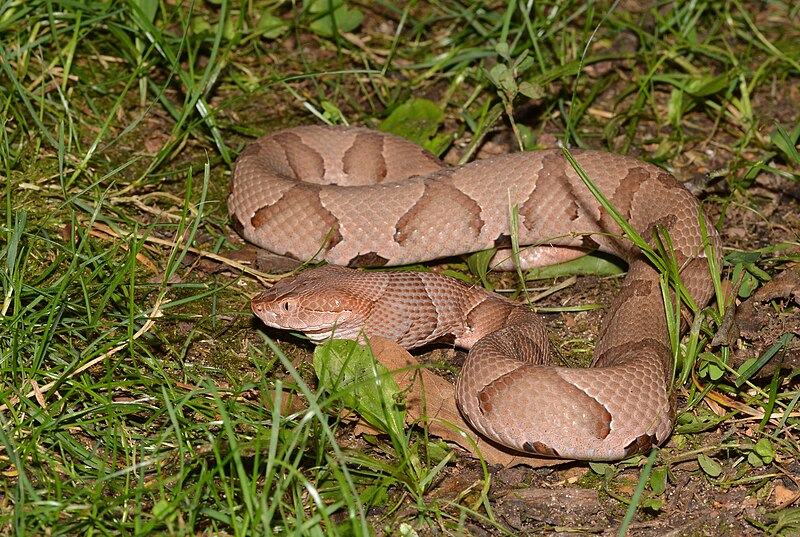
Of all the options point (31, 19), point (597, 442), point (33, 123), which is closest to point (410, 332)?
point (597, 442)

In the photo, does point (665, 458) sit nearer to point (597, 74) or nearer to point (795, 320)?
point (795, 320)

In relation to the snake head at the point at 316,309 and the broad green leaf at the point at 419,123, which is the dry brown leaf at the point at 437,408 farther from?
the broad green leaf at the point at 419,123

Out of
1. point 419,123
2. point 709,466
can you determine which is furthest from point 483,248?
point 709,466

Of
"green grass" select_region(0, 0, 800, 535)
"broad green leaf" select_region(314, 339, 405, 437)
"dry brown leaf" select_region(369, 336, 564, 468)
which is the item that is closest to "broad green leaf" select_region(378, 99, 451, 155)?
"green grass" select_region(0, 0, 800, 535)

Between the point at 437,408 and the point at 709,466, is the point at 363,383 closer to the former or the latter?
the point at 437,408

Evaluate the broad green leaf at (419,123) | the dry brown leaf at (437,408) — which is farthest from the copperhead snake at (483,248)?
the broad green leaf at (419,123)

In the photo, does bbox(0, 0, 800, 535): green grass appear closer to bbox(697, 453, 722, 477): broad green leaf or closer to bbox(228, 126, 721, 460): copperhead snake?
bbox(697, 453, 722, 477): broad green leaf
